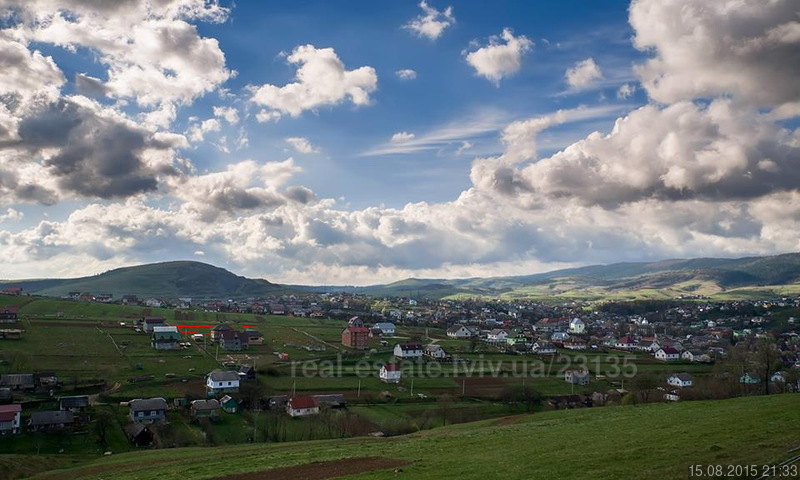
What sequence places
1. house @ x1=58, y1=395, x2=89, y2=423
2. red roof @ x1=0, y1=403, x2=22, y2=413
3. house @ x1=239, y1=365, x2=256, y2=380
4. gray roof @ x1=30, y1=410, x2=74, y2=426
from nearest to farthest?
red roof @ x1=0, y1=403, x2=22, y2=413
gray roof @ x1=30, y1=410, x2=74, y2=426
house @ x1=58, y1=395, x2=89, y2=423
house @ x1=239, y1=365, x2=256, y2=380

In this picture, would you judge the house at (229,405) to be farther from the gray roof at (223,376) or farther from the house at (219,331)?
the house at (219,331)

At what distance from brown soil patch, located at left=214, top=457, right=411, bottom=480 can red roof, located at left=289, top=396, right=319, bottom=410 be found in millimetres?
39571

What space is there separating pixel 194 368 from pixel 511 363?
6046cm

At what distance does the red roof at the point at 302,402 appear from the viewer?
70438 mm

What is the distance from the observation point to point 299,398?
71.7 metres

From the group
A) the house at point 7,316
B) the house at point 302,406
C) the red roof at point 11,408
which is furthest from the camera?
the house at point 7,316

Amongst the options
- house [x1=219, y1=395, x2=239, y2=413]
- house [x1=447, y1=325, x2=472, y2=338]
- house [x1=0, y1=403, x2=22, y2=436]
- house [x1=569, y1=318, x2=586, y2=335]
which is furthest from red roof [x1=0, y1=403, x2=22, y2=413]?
house [x1=569, y1=318, x2=586, y2=335]

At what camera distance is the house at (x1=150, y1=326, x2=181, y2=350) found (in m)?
104

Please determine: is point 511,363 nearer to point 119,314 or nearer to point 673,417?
point 673,417

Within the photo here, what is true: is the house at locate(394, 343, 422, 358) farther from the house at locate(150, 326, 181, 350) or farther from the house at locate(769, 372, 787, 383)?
the house at locate(769, 372, 787, 383)

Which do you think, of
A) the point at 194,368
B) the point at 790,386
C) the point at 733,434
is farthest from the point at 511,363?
the point at 733,434

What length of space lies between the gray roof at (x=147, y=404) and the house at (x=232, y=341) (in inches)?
1651

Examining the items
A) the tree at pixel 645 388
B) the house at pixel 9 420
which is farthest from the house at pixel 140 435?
the tree at pixel 645 388

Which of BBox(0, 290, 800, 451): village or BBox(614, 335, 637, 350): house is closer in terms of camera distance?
BBox(0, 290, 800, 451): village
